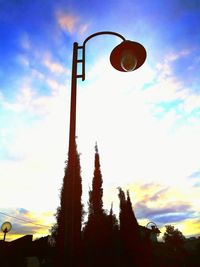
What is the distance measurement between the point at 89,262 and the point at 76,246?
5.73 feet

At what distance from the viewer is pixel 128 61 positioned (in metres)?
4.72

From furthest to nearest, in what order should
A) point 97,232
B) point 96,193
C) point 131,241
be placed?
1. point 96,193
2. point 131,241
3. point 97,232

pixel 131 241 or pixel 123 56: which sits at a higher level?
pixel 123 56

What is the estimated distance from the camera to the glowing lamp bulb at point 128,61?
4.71 meters

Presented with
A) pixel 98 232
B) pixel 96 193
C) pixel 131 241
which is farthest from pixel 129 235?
pixel 96 193

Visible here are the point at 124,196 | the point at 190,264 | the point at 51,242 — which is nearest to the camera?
the point at 51,242

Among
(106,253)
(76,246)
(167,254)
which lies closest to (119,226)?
(106,253)

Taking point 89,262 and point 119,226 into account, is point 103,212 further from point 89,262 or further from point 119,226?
point 89,262

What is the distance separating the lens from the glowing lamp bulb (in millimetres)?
4715

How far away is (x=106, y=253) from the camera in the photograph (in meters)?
20.6

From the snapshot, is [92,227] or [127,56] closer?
[127,56]

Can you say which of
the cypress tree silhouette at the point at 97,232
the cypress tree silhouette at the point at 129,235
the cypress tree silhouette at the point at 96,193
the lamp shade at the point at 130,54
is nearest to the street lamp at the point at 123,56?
the lamp shade at the point at 130,54

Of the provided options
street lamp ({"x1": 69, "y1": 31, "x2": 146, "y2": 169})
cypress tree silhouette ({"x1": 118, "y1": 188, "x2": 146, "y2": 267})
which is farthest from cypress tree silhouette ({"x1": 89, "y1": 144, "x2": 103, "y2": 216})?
street lamp ({"x1": 69, "y1": 31, "x2": 146, "y2": 169})

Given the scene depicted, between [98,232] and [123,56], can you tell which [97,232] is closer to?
[98,232]
